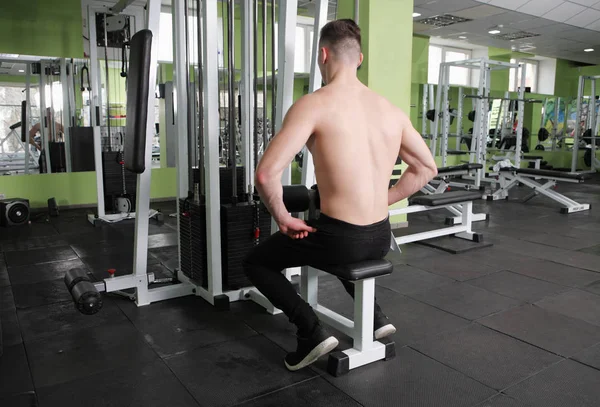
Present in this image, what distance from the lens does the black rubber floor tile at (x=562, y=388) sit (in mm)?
1669

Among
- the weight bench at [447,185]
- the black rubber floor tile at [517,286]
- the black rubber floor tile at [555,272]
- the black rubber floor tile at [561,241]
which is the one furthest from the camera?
the weight bench at [447,185]

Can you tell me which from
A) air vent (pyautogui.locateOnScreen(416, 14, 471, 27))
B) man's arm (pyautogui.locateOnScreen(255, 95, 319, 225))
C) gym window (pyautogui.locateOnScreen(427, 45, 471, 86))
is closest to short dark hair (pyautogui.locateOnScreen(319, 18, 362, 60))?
man's arm (pyautogui.locateOnScreen(255, 95, 319, 225))

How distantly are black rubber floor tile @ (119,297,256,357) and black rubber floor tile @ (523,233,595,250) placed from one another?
2906mm

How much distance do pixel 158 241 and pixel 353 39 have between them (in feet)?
9.59

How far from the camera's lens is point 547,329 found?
2.29m

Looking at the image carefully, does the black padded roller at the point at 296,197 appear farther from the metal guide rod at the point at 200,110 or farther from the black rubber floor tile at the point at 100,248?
the black rubber floor tile at the point at 100,248

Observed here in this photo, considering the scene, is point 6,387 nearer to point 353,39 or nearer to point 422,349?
point 422,349

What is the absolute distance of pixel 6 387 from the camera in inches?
69.1

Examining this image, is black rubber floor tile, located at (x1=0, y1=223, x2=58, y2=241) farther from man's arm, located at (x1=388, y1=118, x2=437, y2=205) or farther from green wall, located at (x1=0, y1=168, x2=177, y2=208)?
man's arm, located at (x1=388, y1=118, x2=437, y2=205)

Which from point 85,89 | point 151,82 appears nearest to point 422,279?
point 151,82

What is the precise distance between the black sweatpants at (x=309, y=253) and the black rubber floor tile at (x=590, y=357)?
3.08 feet

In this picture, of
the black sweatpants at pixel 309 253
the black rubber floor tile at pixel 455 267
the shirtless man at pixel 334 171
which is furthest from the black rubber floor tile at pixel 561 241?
the black sweatpants at pixel 309 253

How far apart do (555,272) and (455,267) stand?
633 millimetres

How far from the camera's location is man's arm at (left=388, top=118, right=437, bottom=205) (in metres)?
1.84
